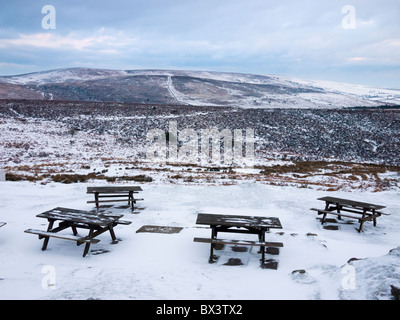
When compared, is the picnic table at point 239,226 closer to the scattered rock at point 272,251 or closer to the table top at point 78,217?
the scattered rock at point 272,251

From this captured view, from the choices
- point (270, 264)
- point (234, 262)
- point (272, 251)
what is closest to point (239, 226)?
point (234, 262)

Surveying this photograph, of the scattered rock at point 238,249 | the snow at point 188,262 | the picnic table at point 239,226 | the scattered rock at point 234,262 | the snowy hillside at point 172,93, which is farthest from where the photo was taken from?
the snowy hillside at point 172,93

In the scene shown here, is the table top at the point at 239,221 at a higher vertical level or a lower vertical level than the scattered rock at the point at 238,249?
higher

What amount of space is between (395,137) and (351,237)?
4265 cm

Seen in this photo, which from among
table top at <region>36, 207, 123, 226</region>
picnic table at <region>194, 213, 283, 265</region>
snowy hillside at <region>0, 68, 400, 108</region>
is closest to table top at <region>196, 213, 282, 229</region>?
picnic table at <region>194, 213, 283, 265</region>

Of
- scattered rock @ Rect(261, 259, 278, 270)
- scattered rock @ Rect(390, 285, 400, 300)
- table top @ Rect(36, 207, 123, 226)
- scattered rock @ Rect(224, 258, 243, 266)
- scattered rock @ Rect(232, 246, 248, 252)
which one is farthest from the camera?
scattered rock @ Rect(232, 246, 248, 252)

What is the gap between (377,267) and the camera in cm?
582

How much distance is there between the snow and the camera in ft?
17.7

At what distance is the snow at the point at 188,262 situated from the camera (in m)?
5.40

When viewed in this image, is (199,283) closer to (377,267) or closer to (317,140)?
(377,267)

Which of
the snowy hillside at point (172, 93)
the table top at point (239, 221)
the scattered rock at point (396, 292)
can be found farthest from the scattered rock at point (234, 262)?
the snowy hillside at point (172, 93)

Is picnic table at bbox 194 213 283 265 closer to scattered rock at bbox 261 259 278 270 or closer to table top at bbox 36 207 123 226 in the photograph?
scattered rock at bbox 261 259 278 270

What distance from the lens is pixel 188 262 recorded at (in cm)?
704

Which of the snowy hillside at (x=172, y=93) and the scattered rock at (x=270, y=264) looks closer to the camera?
the scattered rock at (x=270, y=264)
